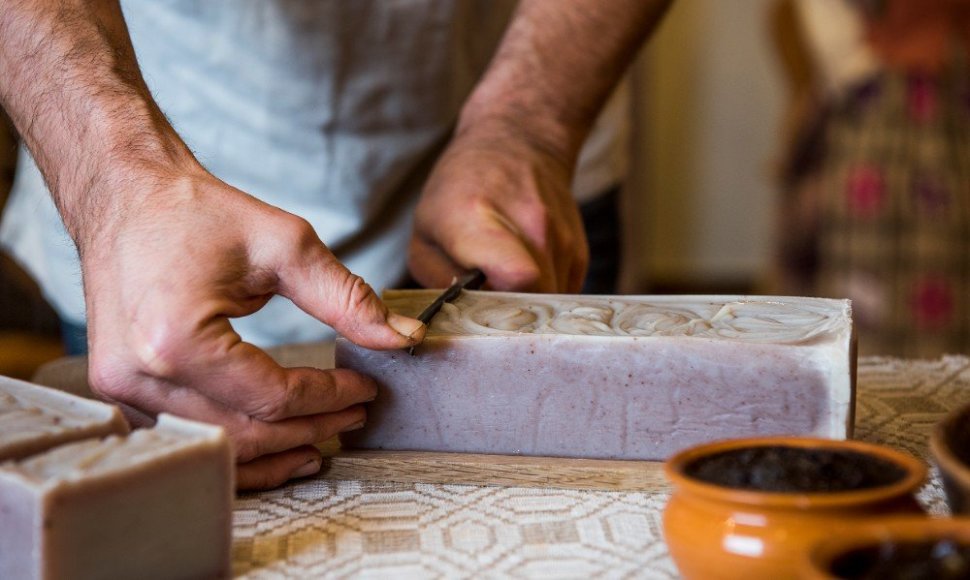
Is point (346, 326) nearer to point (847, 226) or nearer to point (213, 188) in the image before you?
point (213, 188)

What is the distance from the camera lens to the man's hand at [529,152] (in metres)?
1.65

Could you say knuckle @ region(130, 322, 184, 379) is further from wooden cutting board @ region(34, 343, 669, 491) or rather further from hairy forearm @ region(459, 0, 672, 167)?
hairy forearm @ region(459, 0, 672, 167)

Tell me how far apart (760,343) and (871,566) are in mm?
494

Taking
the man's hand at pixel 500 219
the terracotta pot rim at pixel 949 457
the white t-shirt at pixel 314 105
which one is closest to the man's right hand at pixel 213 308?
the man's hand at pixel 500 219

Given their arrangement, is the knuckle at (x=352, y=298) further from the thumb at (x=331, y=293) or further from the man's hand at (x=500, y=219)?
the man's hand at (x=500, y=219)

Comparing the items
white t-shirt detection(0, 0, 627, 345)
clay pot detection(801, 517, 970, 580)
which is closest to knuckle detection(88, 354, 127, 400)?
clay pot detection(801, 517, 970, 580)

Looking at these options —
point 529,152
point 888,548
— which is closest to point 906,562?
point 888,548

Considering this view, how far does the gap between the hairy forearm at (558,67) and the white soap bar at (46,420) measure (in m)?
1.00

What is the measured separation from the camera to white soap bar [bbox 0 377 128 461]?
0.96 meters

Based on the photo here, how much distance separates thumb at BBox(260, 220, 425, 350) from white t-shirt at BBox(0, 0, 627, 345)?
2.61 feet

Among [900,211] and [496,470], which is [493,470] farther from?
[900,211]

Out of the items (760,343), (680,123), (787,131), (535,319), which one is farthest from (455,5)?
(680,123)

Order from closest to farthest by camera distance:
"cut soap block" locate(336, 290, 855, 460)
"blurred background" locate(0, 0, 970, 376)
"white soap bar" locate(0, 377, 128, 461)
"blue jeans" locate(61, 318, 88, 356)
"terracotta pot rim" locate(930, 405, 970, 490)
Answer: "terracotta pot rim" locate(930, 405, 970, 490) → "white soap bar" locate(0, 377, 128, 461) → "cut soap block" locate(336, 290, 855, 460) → "blue jeans" locate(61, 318, 88, 356) → "blurred background" locate(0, 0, 970, 376)

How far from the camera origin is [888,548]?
A: 0.73 m
